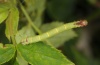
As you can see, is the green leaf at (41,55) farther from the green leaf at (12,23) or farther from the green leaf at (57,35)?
the green leaf at (57,35)

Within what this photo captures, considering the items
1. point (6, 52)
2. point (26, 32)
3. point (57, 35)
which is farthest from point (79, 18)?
point (6, 52)

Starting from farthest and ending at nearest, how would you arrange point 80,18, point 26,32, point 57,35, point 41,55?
point 80,18
point 57,35
point 26,32
point 41,55

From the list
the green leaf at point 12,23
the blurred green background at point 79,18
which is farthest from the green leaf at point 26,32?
the blurred green background at point 79,18

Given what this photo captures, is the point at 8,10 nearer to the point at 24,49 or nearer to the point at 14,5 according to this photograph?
the point at 14,5

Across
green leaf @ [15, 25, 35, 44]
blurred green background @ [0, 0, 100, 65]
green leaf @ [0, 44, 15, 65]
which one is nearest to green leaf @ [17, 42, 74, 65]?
green leaf @ [0, 44, 15, 65]

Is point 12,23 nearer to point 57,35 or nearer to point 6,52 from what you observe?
point 6,52
